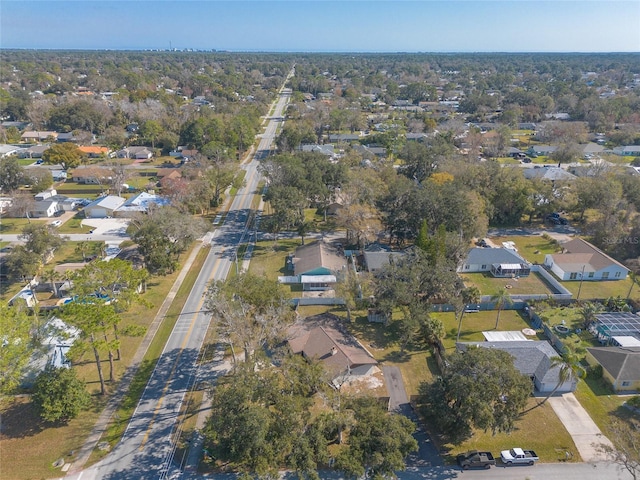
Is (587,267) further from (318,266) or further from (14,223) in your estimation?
(14,223)

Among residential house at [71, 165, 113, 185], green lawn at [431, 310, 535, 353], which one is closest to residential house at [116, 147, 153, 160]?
residential house at [71, 165, 113, 185]

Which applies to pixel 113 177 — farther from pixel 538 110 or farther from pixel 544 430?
pixel 538 110

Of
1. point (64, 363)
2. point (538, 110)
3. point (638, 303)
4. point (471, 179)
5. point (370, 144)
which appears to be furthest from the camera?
point (538, 110)

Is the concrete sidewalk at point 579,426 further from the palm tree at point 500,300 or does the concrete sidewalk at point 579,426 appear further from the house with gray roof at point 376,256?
the house with gray roof at point 376,256

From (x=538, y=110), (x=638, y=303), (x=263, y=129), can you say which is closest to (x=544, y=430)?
(x=638, y=303)

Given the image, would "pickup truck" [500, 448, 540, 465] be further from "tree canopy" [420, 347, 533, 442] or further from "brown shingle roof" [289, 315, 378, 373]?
"brown shingle roof" [289, 315, 378, 373]

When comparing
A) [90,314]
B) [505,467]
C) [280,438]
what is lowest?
[505,467]
